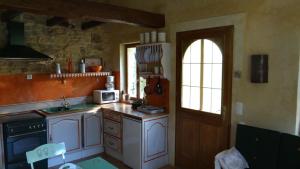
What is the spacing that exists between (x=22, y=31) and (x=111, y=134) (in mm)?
2158

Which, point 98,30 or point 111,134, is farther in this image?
point 98,30

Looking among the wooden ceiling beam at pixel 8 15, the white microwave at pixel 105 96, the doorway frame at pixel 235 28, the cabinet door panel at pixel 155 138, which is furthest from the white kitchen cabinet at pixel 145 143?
the wooden ceiling beam at pixel 8 15

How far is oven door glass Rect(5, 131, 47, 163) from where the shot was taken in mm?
3234

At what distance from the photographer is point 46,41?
13.3ft

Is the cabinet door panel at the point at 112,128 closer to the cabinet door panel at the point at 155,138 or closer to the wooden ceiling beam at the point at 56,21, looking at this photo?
the cabinet door panel at the point at 155,138

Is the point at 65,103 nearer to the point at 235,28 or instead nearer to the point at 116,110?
the point at 116,110

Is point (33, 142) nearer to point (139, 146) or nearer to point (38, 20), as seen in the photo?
point (139, 146)

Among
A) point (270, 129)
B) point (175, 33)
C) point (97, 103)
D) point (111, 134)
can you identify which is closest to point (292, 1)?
point (270, 129)

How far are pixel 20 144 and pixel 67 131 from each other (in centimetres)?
69

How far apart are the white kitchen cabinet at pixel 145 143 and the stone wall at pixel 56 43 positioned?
166cm

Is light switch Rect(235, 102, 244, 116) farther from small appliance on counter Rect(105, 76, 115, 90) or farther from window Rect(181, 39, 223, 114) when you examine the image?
small appliance on counter Rect(105, 76, 115, 90)

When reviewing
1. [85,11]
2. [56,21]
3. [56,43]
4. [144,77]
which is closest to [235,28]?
[144,77]

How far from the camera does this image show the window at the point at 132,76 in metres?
4.38

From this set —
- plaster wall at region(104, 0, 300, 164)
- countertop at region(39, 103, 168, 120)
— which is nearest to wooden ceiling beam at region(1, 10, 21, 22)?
countertop at region(39, 103, 168, 120)
